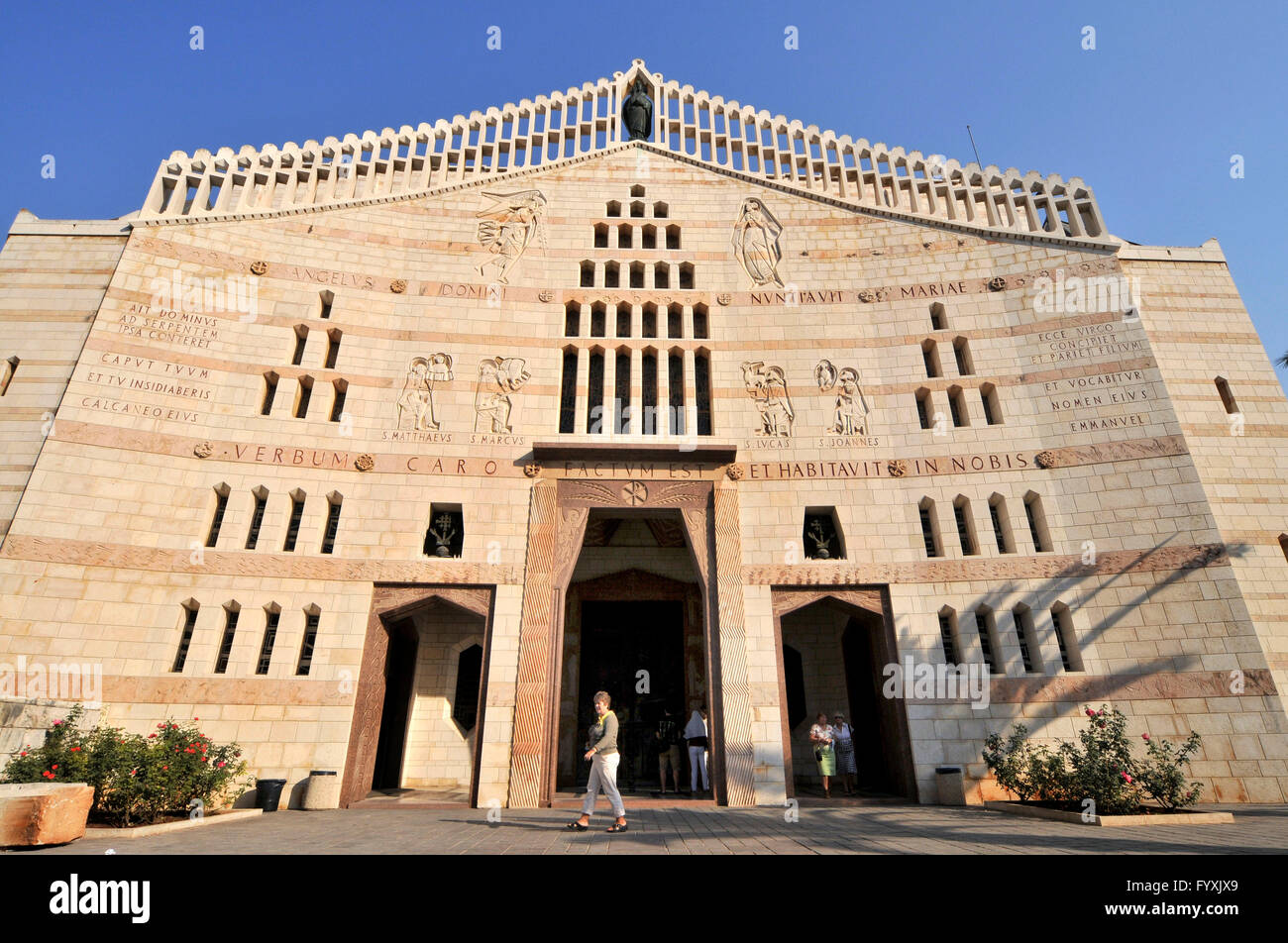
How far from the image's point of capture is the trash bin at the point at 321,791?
1361 centimetres

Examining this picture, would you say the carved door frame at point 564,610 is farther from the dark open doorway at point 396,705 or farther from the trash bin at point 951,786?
the dark open doorway at point 396,705

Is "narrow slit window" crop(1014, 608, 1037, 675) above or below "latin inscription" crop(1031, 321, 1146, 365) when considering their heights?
below

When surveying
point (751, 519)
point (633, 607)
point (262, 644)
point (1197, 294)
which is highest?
point (1197, 294)

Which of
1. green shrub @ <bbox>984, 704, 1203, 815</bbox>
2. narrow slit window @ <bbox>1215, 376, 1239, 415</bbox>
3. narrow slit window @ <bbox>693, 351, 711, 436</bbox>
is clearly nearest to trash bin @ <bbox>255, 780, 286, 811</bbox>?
narrow slit window @ <bbox>693, 351, 711, 436</bbox>

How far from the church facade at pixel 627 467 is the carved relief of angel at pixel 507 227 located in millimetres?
100

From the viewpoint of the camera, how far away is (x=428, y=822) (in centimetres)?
1120

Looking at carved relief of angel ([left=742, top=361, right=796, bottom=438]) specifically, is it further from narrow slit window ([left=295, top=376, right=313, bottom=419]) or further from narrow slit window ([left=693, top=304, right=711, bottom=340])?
narrow slit window ([left=295, top=376, right=313, bottom=419])

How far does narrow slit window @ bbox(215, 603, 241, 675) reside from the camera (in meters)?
14.9

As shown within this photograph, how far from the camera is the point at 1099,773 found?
11.3m

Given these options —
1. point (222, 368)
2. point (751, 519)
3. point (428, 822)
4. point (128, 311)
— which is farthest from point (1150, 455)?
point (128, 311)

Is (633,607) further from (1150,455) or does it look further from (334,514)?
(1150,455)

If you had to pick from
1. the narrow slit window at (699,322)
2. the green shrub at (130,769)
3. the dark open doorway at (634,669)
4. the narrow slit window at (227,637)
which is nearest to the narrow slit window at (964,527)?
the dark open doorway at (634,669)

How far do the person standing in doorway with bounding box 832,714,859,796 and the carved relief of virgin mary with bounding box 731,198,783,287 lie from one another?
1343 centimetres

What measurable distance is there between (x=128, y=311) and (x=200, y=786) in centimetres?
1314
